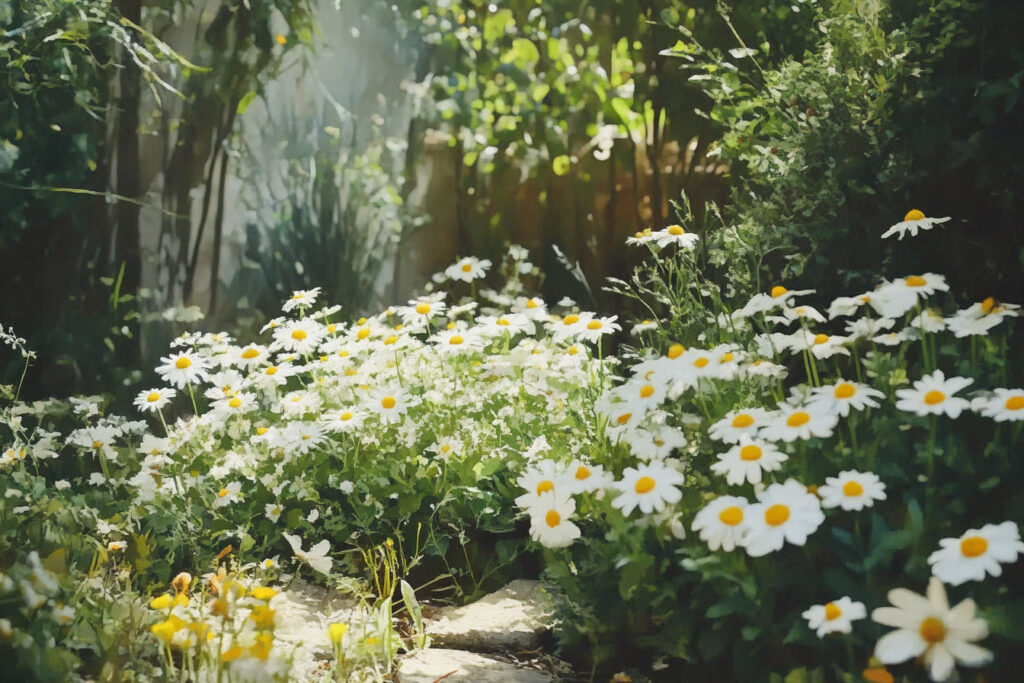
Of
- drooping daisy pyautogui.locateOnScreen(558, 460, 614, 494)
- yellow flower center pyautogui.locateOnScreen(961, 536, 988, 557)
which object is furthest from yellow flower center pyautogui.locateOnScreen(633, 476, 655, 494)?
yellow flower center pyautogui.locateOnScreen(961, 536, 988, 557)

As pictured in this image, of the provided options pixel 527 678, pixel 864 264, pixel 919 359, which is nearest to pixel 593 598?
pixel 527 678

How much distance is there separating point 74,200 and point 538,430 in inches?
95.7

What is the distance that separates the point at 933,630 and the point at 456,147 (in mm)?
4366

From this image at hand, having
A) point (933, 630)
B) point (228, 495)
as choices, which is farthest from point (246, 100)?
point (933, 630)

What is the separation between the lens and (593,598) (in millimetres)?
2014

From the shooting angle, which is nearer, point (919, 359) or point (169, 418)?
point (919, 359)

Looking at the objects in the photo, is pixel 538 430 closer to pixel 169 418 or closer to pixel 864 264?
pixel 864 264

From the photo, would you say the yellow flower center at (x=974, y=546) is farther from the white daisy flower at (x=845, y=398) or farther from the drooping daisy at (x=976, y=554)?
the white daisy flower at (x=845, y=398)

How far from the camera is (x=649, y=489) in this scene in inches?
75.2

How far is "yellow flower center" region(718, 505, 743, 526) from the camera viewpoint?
1.70 m

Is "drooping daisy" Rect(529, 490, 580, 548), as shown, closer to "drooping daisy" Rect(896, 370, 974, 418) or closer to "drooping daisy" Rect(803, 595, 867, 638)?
"drooping daisy" Rect(803, 595, 867, 638)

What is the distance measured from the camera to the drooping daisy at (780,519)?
1.60 meters

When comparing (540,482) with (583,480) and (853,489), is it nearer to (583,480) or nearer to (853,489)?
(583,480)

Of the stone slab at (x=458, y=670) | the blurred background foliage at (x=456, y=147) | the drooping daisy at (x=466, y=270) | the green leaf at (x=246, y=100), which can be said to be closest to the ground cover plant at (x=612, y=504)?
the stone slab at (x=458, y=670)
